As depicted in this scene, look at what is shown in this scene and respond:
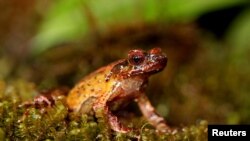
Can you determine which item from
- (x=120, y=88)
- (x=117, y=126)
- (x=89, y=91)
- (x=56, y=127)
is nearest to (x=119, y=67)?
(x=120, y=88)

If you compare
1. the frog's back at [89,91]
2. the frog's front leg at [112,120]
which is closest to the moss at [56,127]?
the frog's front leg at [112,120]

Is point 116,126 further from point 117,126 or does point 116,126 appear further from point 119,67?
point 119,67

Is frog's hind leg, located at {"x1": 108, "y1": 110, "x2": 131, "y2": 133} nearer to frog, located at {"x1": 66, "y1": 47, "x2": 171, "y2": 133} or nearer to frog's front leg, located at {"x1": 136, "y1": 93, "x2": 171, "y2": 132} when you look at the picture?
frog, located at {"x1": 66, "y1": 47, "x2": 171, "y2": 133}

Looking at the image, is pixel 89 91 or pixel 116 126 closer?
pixel 116 126

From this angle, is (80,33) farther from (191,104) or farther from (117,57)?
(191,104)

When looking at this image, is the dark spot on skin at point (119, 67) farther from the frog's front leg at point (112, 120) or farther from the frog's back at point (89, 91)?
the frog's front leg at point (112, 120)

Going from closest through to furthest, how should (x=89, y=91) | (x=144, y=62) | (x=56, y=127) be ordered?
(x=56, y=127) → (x=144, y=62) → (x=89, y=91)

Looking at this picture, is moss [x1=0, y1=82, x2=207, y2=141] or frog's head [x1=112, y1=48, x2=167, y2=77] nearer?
moss [x1=0, y1=82, x2=207, y2=141]

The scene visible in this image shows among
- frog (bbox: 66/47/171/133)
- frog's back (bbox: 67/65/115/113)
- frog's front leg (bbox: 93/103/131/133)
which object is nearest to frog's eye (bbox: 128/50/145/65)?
frog (bbox: 66/47/171/133)
